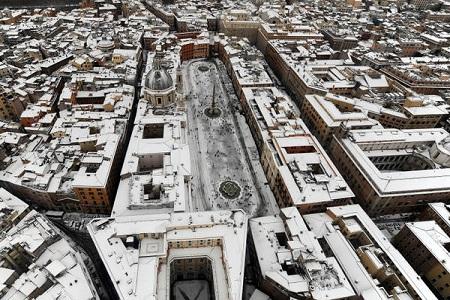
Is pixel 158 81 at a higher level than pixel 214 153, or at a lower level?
higher

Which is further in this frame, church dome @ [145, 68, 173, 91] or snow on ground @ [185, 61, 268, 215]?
church dome @ [145, 68, 173, 91]

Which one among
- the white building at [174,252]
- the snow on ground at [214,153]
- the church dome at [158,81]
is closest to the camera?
the white building at [174,252]

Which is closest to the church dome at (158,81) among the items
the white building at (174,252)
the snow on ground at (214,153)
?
the snow on ground at (214,153)

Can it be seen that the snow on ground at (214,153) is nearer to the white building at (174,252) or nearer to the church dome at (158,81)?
the church dome at (158,81)

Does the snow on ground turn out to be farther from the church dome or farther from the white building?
the white building

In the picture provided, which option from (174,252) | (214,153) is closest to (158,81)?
(214,153)

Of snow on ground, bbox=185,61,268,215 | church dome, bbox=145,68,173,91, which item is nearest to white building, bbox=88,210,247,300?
snow on ground, bbox=185,61,268,215

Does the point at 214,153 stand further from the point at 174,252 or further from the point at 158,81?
the point at 174,252

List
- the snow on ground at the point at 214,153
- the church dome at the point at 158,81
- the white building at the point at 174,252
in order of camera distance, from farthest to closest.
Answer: the church dome at the point at 158,81
the snow on ground at the point at 214,153
the white building at the point at 174,252
